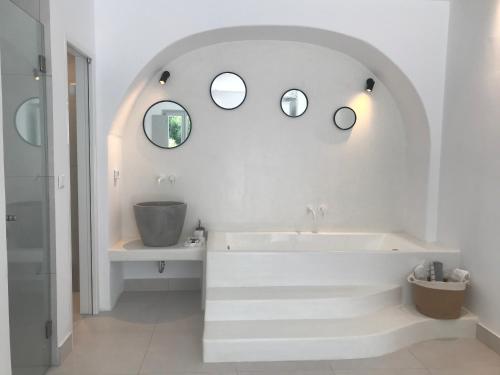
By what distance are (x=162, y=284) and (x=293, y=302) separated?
5.27 ft

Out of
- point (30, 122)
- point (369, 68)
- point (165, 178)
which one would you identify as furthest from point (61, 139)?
point (369, 68)

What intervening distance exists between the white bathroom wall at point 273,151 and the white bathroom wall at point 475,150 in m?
0.68

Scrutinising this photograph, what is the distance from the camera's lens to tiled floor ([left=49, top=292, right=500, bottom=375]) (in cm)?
256

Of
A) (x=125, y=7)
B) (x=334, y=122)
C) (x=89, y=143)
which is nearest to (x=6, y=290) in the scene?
(x=89, y=143)

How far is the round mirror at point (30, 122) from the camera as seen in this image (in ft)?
7.26

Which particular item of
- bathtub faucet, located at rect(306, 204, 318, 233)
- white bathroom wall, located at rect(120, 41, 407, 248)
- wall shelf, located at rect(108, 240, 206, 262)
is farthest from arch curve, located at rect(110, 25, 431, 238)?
wall shelf, located at rect(108, 240, 206, 262)

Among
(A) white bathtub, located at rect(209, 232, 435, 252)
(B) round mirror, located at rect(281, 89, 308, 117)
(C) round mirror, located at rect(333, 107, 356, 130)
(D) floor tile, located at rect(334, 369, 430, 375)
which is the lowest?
(D) floor tile, located at rect(334, 369, 430, 375)

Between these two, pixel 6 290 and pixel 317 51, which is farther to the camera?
pixel 317 51

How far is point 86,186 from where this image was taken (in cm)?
332

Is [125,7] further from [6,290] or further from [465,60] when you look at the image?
[465,60]

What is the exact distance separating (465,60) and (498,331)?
2061 mm

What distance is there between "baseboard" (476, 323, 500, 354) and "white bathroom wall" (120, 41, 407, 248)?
131 centimetres

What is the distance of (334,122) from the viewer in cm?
400

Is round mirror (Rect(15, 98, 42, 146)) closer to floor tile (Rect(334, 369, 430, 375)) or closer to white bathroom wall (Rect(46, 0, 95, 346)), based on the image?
white bathroom wall (Rect(46, 0, 95, 346))
